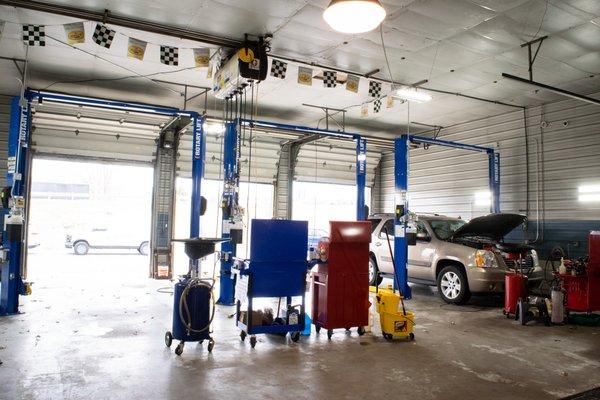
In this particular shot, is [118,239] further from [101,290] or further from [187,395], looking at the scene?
[187,395]

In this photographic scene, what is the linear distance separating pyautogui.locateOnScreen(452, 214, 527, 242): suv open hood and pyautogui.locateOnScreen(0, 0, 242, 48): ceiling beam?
472 cm

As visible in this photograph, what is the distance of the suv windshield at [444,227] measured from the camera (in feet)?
26.1

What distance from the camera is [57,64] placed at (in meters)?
7.34

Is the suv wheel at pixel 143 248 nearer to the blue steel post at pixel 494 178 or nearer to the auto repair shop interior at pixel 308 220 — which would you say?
the auto repair shop interior at pixel 308 220

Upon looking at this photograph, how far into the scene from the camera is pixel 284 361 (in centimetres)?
417

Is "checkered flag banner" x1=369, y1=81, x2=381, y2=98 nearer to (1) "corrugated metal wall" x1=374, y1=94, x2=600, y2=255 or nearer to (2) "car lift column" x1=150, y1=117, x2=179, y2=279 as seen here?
(1) "corrugated metal wall" x1=374, y1=94, x2=600, y2=255

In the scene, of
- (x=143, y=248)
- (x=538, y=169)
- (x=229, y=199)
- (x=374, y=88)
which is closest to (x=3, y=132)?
(x=229, y=199)

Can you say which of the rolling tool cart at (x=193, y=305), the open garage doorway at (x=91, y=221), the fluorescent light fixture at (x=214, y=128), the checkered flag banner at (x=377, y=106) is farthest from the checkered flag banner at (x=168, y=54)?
the open garage doorway at (x=91, y=221)

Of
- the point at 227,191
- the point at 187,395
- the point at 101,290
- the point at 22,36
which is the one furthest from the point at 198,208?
the point at 187,395

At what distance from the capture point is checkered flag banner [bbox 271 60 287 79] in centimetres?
711

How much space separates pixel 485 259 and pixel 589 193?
10.3 ft

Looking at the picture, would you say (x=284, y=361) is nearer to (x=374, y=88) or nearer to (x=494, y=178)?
(x=374, y=88)

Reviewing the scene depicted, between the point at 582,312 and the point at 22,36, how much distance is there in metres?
9.14

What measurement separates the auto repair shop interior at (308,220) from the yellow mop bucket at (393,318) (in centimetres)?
3
